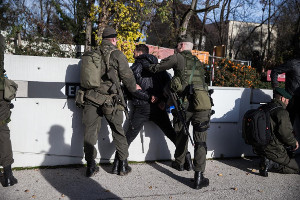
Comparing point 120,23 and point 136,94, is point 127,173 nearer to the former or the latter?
point 136,94

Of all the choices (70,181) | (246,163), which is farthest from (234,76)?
(70,181)

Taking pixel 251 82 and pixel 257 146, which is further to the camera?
pixel 251 82

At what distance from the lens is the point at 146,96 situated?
4.43 metres

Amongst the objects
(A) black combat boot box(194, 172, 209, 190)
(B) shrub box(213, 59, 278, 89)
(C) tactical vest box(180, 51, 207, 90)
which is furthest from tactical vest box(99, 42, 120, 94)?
(B) shrub box(213, 59, 278, 89)

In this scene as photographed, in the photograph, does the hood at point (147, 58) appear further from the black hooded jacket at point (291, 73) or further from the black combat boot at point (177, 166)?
the black hooded jacket at point (291, 73)

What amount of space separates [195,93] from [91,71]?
138cm

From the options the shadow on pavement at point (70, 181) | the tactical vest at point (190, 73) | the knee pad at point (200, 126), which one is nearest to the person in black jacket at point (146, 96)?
the tactical vest at point (190, 73)

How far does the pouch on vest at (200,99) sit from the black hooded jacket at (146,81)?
Answer: 2.41 ft

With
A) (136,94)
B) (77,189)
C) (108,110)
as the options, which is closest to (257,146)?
(136,94)

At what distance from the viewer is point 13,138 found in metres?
4.22

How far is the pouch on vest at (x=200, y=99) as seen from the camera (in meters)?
3.92

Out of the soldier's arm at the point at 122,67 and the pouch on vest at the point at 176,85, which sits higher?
the soldier's arm at the point at 122,67

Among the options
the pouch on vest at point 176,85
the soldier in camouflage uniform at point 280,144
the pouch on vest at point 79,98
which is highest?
the pouch on vest at point 176,85

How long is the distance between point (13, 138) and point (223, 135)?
338 cm
